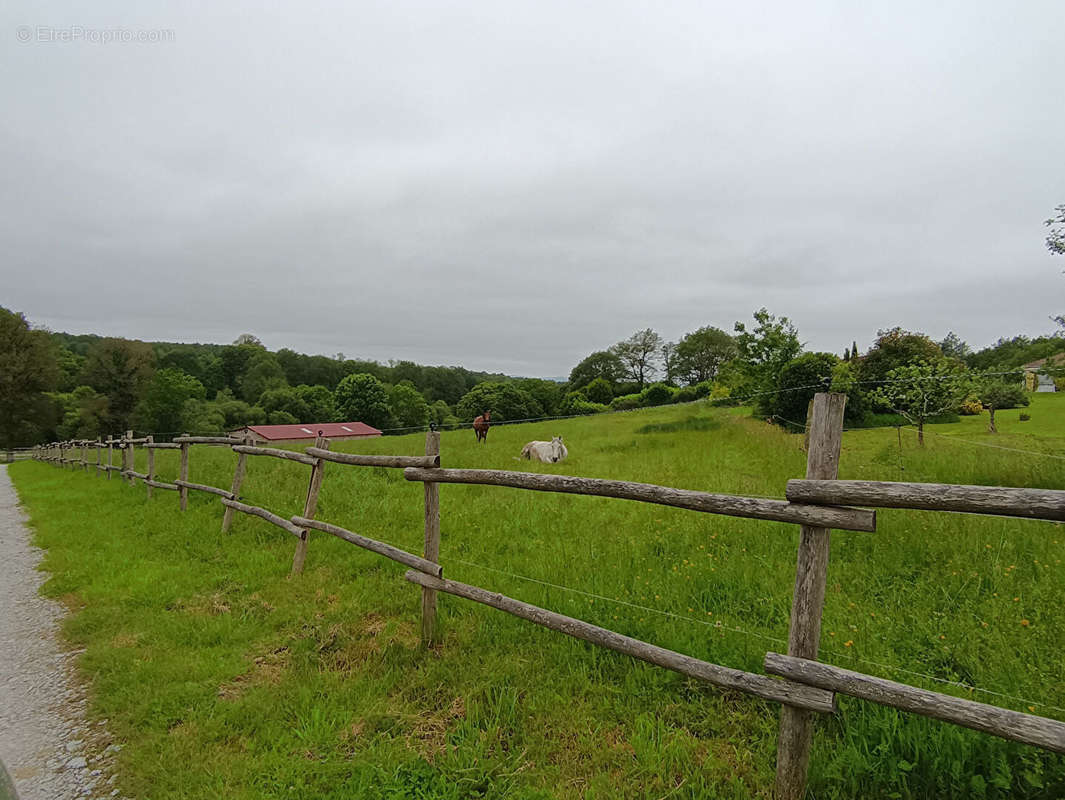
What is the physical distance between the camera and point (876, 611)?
3.92 m

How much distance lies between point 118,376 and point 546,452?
55.6 meters

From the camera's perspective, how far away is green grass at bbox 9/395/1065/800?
2752 mm

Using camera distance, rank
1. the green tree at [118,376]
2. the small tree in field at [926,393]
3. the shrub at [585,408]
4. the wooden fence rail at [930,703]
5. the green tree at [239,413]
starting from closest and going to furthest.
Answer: the wooden fence rail at [930,703] → the small tree in field at [926,393] → the green tree at [118,376] → the shrub at [585,408] → the green tree at [239,413]

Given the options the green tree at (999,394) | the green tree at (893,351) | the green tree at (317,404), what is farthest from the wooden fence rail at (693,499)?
the green tree at (317,404)

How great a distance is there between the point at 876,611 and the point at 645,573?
6.16 feet

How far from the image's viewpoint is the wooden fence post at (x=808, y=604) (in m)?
2.50

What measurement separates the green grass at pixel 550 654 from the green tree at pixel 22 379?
54037mm

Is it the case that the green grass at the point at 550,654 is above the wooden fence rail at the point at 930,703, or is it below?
below

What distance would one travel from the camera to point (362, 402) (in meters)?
67.2

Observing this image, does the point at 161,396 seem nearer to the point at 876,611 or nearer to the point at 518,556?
the point at 518,556

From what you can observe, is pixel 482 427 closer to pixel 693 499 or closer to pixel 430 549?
pixel 430 549

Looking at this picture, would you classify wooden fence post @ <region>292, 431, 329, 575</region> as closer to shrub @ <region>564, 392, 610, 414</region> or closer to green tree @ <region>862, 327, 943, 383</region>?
green tree @ <region>862, 327, 943, 383</region>

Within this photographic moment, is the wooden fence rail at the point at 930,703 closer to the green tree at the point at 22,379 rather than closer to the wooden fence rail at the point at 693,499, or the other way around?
the wooden fence rail at the point at 693,499

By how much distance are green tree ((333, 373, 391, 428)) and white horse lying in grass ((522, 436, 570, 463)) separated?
57145mm
